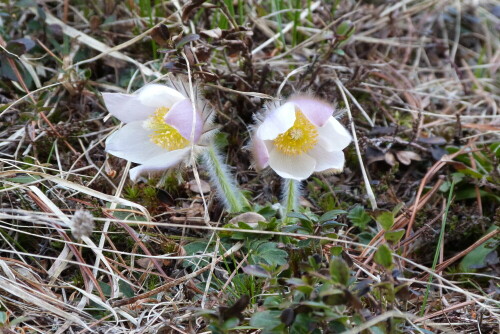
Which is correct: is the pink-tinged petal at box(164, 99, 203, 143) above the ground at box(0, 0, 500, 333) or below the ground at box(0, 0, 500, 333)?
above

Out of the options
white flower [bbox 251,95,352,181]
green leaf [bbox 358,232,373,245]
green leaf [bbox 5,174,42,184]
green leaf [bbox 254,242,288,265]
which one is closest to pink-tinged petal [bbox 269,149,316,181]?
white flower [bbox 251,95,352,181]

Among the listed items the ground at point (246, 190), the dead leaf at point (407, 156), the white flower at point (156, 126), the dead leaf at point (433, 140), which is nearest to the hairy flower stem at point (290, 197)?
the ground at point (246, 190)

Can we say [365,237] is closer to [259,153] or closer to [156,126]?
[259,153]

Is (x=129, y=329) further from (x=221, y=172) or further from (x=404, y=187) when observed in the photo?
(x=404, y=187)

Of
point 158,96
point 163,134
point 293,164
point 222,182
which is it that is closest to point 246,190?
point 222,182

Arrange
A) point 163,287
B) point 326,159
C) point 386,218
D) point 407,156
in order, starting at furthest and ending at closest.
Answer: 1. point 407,156
2. point 326,159
3. point 163,287
4. point 386,218

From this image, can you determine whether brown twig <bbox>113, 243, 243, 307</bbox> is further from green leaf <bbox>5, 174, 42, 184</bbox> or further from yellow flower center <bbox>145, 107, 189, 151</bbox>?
green leaf <bbox>5, 174, 42, 184</bbox>

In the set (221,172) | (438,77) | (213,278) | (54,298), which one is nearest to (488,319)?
(213,278)
